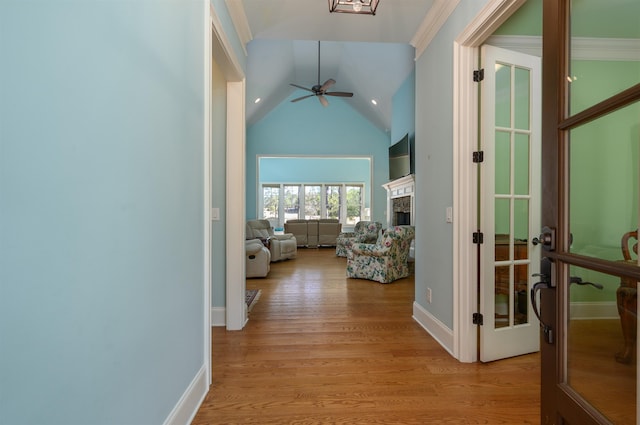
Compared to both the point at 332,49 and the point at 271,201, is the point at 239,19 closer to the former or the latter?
the point at 332,49

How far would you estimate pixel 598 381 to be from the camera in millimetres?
929

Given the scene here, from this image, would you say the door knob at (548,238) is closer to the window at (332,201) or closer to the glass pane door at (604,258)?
the glass pane door at (604,258)

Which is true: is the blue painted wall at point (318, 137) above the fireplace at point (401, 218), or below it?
above

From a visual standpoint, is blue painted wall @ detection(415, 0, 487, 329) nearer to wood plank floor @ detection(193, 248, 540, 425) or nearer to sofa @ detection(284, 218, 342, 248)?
wood plank floor @ detection(193, 248, 540, 425)

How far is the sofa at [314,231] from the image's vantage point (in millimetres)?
8391

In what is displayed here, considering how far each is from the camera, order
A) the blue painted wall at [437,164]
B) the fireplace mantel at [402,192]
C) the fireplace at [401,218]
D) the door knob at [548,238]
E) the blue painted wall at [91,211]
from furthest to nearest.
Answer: the fireplace at [401,218], the fireplace mantel at [402,192], the blue painted wall at [437,164], the door knob at [548,238], the blue painted wall at [91,211]

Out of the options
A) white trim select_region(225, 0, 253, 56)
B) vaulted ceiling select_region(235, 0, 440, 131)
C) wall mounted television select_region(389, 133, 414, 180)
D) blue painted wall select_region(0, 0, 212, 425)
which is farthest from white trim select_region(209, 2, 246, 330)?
wall mounted television select_region(389, 133, 414, 180)

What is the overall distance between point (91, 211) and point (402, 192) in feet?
20.9

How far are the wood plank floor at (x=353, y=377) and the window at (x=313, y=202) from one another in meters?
8.65

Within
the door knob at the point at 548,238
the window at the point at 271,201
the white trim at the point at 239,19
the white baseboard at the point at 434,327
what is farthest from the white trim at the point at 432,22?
the window at the point at 271,201

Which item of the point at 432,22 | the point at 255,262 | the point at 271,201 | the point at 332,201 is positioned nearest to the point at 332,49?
the point at 432,22

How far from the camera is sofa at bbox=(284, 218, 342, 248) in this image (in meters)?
8.39

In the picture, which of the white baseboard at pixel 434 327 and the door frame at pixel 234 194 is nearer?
the white baseboard at pixel 434 327

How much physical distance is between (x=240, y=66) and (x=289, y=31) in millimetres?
628
